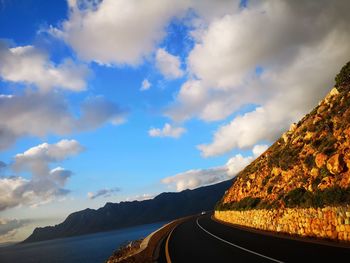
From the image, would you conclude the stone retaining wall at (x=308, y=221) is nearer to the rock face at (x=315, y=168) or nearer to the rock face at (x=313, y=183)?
the rock face at (x=313, y=183)

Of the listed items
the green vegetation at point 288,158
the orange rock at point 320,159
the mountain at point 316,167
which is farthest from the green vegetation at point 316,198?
the green vegetation at point 288,158

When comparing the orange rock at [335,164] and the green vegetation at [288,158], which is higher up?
the green vegetation at [288,158]

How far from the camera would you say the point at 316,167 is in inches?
1031

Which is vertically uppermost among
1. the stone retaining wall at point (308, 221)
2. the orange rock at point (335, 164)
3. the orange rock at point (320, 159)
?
the orange rock at point (320, 159)

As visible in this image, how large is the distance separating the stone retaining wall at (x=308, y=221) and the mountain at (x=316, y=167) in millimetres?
486

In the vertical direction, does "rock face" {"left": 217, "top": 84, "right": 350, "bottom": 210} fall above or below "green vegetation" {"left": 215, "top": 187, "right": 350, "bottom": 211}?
above

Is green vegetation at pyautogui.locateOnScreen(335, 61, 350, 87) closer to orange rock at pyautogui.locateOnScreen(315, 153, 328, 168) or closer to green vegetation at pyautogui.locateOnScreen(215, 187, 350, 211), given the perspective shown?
orange rock at pyautogui.locateOnScreen(315, 153, 328, 168)

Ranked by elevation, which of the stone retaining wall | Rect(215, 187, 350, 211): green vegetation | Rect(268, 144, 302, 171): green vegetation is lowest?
the stone retaining wall

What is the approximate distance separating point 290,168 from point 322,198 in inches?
452

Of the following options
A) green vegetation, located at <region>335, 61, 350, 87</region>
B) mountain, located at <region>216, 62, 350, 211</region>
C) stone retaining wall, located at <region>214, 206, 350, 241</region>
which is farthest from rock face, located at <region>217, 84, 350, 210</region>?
green vegetation, located at <region>335, 61, 350, 87</region>

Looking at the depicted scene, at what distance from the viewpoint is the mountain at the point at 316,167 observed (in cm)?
2153

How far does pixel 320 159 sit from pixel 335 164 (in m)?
3.11

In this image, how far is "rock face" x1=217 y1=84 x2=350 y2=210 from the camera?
21.7m

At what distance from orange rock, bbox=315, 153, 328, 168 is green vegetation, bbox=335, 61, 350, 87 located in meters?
15.7
